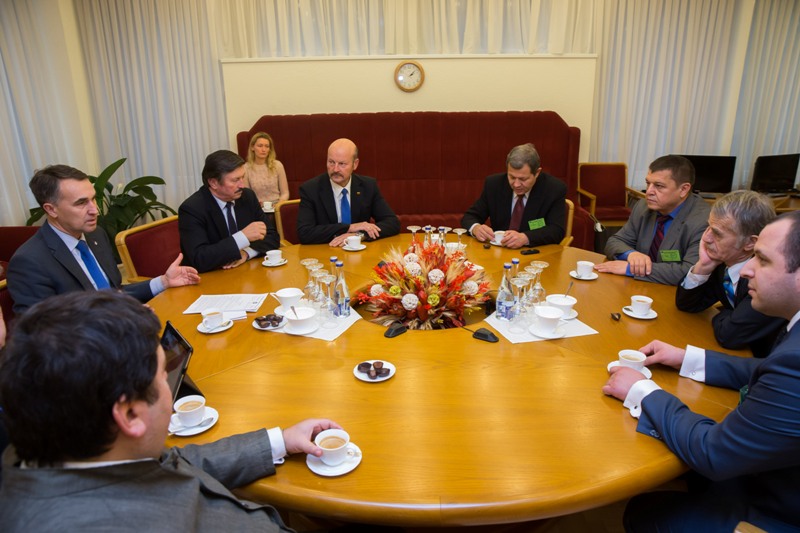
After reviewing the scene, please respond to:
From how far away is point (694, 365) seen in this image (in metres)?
1.48

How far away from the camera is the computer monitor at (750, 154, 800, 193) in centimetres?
529

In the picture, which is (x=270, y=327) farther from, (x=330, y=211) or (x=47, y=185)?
(x=330, y=211)

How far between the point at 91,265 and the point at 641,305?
2.51 meters

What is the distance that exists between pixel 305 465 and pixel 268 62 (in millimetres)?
4987

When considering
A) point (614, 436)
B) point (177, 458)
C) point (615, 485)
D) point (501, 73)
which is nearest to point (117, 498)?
point (177, 458)

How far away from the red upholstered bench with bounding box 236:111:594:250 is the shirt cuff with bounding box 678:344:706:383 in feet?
12.2

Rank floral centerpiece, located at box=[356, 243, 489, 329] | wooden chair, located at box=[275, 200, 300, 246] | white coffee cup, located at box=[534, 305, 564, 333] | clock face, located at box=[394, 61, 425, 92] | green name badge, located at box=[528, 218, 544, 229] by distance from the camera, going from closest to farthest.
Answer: white coffee cup, located at box=[534, 305, 564, 333], floral centerpiece, located at box=[356, 243, 489, 329], green name badge, located at box=[528, 218, 544, 229], wooden chair, located at box=[275, 200, 300, 246], clock face, located at box=[394, 61, 425, 92]

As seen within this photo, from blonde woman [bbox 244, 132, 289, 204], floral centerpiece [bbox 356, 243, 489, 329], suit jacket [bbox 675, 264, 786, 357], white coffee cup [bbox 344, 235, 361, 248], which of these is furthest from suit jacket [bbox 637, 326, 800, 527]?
blonde woman [bbox 244, 132, 289, 204]

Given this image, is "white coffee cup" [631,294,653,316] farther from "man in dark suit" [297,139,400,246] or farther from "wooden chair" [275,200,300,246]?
"wooden chair" [275,200,300,246]

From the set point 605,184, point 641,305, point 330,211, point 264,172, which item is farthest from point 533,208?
point 264,172

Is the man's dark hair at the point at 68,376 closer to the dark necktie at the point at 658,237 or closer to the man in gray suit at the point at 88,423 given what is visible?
the man in gray suit at the point at 88,423

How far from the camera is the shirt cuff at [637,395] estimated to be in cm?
130

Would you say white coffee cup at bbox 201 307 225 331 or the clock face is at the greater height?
the clock face

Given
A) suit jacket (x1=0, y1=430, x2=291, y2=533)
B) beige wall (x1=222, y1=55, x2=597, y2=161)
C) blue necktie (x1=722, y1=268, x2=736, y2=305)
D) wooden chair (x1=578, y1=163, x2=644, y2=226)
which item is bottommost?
wooden chair (x1=578, y1=163, x2=644, y2=226)
